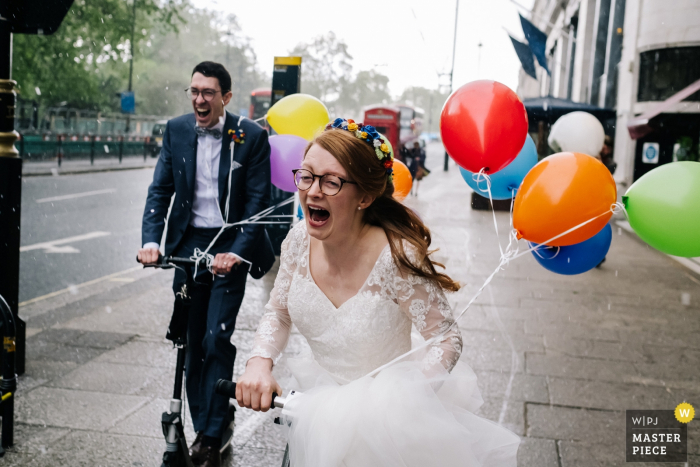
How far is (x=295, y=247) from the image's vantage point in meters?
2.40

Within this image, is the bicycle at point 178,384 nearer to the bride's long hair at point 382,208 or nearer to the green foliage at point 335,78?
the bride's long hair at point 382,208

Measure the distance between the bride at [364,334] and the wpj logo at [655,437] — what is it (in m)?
2.17

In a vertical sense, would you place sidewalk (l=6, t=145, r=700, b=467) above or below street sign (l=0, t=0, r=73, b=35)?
below

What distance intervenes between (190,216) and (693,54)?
16.6 m

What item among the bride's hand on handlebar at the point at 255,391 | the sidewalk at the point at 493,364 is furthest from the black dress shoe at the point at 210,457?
the bride's hand on handlebar at the point at 255,391

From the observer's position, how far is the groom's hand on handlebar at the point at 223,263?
3.25m

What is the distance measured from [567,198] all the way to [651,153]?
55.8 ft

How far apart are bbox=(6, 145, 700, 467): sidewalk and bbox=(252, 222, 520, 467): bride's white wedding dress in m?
0.29

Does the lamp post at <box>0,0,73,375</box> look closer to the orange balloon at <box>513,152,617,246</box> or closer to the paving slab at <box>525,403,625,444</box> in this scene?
the orange balloon at <box>513,152,617,246</box>

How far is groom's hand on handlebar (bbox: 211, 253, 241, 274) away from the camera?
10.7 ft

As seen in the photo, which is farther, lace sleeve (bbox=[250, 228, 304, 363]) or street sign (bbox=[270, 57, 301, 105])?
street sign (bbox=[270, 57, 301, 105])

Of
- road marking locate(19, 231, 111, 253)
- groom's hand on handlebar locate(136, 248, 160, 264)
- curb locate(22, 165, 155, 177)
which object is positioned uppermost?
groom's hand on handlebar locate(136, 248, 160, 264)

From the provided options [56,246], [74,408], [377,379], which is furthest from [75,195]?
[377,379]

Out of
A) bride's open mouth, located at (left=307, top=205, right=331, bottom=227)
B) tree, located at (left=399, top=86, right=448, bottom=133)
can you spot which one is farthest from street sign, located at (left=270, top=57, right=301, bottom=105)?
tree, located at (left=399, top=86, right=448, bottom=133)
